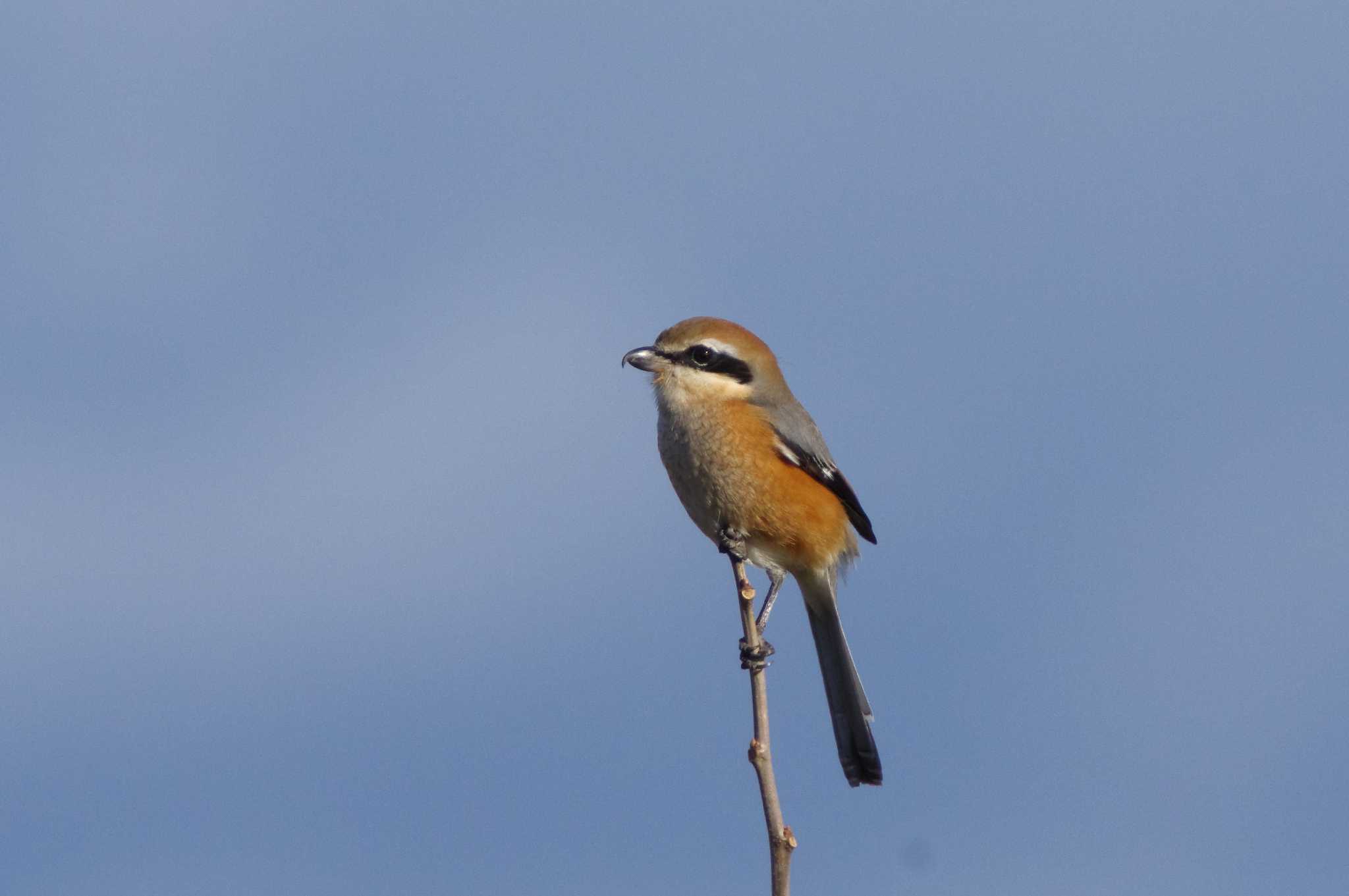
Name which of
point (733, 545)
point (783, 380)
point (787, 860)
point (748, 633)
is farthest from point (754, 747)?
point (783, 380)

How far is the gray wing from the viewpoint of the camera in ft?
18.8

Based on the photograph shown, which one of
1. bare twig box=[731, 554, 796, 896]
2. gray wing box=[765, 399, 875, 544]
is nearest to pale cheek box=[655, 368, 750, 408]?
gray wing box=[765, 399, 875, 544]

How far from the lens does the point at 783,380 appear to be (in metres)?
6.08

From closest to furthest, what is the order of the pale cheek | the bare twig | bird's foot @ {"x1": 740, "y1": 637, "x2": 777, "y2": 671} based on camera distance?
the bare twig → bird's foot @ {"x1": 740, "y1": 637, "x2": 777, "y2": 671} → the pale cheek

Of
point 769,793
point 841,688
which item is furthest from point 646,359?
point 769,793

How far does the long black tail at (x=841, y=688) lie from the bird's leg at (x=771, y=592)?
149 mm

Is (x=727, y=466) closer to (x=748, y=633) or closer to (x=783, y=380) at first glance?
(x=783, y=380)

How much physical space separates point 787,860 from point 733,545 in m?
2.61

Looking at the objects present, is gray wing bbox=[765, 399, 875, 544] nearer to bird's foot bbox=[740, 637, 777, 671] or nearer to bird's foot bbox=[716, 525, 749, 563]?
bird's foot bbox=[716, 525, 749, 563]

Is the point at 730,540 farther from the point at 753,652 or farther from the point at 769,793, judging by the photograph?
the point at 769,793

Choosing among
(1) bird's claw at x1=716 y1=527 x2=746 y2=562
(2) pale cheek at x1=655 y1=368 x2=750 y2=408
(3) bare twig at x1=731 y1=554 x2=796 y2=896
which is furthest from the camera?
(2) pale cheek at x1=655 y1=368 x2=750 y2=408

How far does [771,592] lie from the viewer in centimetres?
580

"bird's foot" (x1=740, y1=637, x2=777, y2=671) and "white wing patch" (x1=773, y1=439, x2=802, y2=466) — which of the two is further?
"white wing patch" (x1=773, y1=439, x2=802, y2=466)

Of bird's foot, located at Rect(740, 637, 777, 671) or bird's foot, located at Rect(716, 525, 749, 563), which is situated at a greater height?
bird's foot, located at Rect(716, 525, 749, 563)
